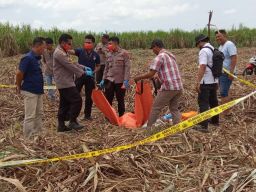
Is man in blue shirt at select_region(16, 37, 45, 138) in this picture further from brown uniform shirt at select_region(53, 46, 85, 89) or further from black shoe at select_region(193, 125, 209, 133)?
black shoe at select_region(193, 125, 209, 133)

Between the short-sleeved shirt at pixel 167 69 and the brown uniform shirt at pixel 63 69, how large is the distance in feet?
4.57

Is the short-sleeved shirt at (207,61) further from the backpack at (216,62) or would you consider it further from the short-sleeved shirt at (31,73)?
the short-sleeved shirt at (31,73)

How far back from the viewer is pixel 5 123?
27.4ft

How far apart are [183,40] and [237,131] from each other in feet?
66.6

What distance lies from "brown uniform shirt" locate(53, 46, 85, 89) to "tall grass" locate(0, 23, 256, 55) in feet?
38.7

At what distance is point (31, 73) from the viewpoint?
22.5 feet

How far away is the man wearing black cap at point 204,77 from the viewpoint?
6945 mm

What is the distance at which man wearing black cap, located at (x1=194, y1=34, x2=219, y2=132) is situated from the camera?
22.8 feet

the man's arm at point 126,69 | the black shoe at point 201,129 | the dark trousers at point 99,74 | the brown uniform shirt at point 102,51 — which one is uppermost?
the brown uniform shirt at point 102,51

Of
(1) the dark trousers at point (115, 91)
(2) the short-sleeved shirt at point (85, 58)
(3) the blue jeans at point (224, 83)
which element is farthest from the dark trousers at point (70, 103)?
(3) the blue jeans at point (224, 83)

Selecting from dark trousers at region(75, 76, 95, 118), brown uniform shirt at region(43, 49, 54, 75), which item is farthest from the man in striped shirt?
brown uniform shirt at region(43, 49, 54, 75)

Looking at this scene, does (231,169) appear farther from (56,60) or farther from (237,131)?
(56,60)

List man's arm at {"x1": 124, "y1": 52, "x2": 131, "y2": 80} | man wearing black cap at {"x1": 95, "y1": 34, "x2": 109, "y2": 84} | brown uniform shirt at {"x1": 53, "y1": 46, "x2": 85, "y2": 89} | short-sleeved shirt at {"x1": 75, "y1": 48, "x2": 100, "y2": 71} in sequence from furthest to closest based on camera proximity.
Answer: man wearing black cap at {"x1": 95, "y1": 34, "x2": 109, "y2": 84} → short-sleeved shirt at {"x1": 75, "y1": 48, "x2": 100, "y2": 71} → man's arm at {"x1": 124, "y1": 52, "x2": 131, "y2": 80} → brown uniform shirt at {"x1": 53, "y1": 46, "x2": 85, "y2": 89}

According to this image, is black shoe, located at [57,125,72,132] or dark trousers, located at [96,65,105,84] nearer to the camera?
black shoe, located at [57,125,72,132]
